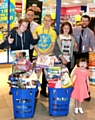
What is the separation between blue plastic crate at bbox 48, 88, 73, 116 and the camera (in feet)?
9.53

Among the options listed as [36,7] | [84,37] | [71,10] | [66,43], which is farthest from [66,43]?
[71,10]

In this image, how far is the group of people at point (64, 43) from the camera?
3111 mm

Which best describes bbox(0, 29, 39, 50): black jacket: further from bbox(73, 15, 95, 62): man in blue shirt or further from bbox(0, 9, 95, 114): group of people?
bbox(73, 15, 95, 62): man in blue shirt

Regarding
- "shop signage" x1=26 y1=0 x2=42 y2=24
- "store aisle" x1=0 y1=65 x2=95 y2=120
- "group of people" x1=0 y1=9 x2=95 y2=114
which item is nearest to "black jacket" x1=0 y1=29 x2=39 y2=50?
"group of people" x1=0 y1=9 x2=95 y2=114

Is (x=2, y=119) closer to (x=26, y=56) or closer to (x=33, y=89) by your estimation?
(x=33, y=89)

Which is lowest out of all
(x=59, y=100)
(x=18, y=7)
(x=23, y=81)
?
(x=59, y=100)

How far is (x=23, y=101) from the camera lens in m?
2.85

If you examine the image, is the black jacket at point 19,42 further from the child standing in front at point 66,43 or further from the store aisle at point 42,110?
the store aisle at point 42,110

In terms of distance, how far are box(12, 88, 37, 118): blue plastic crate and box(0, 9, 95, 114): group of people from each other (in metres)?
0.65

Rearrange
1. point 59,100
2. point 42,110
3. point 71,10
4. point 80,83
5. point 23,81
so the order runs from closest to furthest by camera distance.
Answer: point 23,81 < point 59,100 < point 80,83 < point 42,110 < point 71,10

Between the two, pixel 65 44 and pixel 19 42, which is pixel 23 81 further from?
pixel 65 44

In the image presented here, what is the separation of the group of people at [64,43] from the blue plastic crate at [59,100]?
8.7 inches

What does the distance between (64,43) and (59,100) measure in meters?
0.93

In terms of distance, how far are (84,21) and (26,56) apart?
113 cm
